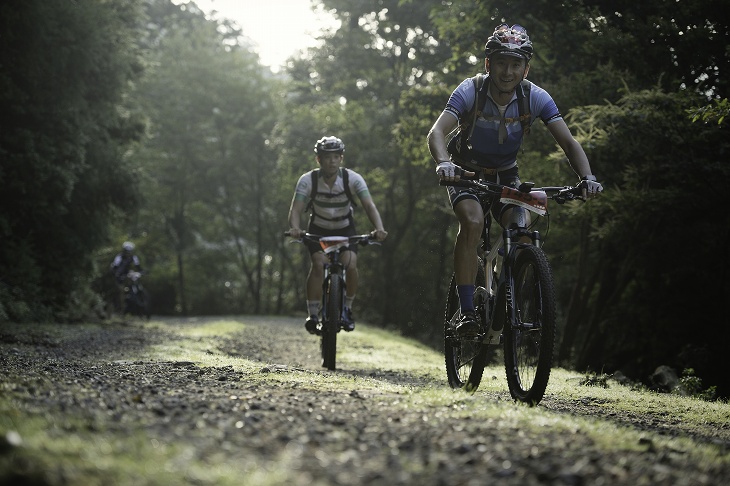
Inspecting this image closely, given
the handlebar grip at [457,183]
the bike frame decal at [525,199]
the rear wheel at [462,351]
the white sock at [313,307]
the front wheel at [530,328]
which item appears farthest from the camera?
the white sock at [313,307]

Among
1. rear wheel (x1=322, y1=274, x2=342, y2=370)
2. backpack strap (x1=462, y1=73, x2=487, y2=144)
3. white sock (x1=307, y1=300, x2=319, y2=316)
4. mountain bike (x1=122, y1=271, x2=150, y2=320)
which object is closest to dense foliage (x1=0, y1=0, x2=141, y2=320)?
mountain bike (x1=122, y1=271, x2=150, y2=320)

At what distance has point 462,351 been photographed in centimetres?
659

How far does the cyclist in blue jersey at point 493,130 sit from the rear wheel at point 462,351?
0.26 meters

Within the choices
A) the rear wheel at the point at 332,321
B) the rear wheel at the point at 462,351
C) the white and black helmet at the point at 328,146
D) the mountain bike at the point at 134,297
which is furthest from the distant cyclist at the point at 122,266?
the rear wheel at the point at 462,351

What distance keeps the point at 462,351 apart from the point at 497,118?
1.93 m

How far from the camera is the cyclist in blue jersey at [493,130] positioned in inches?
227

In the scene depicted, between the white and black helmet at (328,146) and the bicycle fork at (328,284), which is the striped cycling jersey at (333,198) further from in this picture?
the bicycle fork at (328,284)

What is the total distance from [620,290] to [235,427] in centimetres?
1425

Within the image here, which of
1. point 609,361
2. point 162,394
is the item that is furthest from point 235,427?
point 609,361

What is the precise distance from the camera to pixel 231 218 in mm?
44031

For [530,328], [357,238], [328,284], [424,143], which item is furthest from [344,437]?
[424,143]

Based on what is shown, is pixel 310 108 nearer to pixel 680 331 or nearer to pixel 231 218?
pixel 231 218

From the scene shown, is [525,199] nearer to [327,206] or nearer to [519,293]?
[519,293]

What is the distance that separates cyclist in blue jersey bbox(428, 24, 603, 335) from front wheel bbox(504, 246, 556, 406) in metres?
0.37
